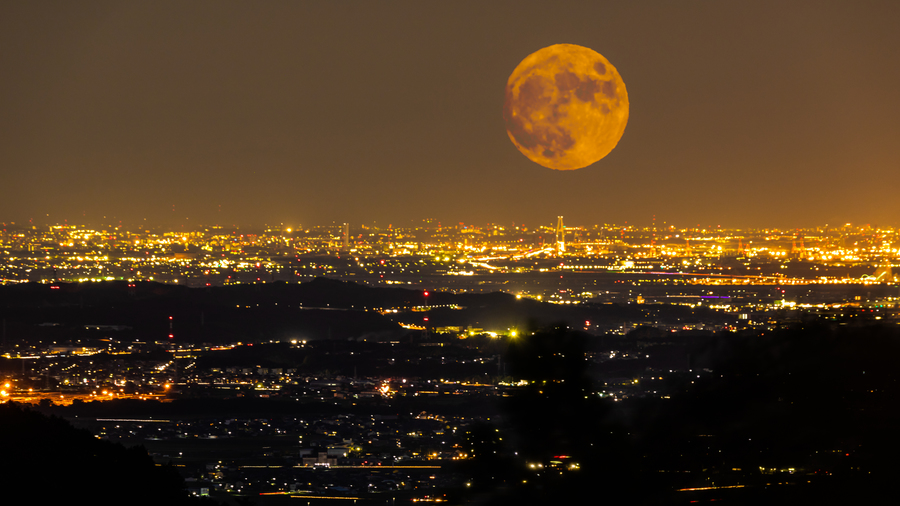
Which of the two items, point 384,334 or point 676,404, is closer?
point 676,404

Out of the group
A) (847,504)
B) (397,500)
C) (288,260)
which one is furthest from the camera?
(288,260)

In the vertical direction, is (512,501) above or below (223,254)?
below

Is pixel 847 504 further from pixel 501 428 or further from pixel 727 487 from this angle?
pixel 501 428

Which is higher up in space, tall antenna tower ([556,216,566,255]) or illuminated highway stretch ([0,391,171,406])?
tall antenna tower ([556,216,566,255])

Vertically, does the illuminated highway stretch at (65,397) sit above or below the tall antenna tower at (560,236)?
below

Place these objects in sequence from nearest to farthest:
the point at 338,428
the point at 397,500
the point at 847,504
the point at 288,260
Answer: the point at 847,504
the point at 397,500
the point at 338,428
the point at 288,260

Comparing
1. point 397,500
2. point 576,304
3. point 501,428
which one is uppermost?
point 576,304

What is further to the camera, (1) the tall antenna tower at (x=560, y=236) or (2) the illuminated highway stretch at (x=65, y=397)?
(1) the tall antenna tower at (x=560, y=236)

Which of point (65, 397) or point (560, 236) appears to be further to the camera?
point (560, 236)

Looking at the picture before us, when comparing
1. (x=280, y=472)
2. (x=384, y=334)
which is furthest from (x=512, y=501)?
(x=384, y=334)

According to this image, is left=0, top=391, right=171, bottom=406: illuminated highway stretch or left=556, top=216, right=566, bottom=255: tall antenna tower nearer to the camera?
left=0, top=391, right=171, bottom=406: illuminated highway stretch
